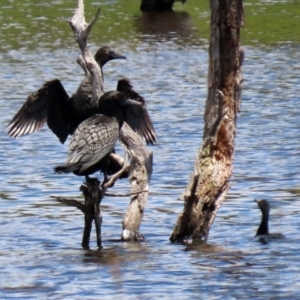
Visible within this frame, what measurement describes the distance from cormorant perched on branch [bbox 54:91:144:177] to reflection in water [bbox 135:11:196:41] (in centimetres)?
1569

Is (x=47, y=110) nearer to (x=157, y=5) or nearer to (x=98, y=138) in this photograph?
(x=98, y=138)

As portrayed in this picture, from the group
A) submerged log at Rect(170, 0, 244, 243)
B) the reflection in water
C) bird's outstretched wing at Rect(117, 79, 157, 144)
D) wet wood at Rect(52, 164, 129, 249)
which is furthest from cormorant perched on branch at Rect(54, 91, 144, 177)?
the reflection in water

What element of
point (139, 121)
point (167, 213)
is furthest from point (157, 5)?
point (139, 121)

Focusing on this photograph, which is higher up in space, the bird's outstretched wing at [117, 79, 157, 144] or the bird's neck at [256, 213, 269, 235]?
the bird's outstretched wing at [117, 79, 157, 144]

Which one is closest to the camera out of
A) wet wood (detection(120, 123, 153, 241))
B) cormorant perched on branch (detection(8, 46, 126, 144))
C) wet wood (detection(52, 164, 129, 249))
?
wet wood (detection(52, 164, 129, 249))

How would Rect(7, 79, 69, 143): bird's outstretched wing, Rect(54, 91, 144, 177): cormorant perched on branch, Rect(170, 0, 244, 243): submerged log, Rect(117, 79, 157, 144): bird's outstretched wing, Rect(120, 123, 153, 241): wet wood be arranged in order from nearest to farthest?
Rect(170, 0, 244, 243): submerged log
Rect(54, 91, 144, 177): cormorant perched on branch
Rect(120, 123, 153, 241): wet wood
Rect(7, 79, 69, 143): bird's outstretched wing
Rect(117, 79, 157, 144): bird's outstretched wing

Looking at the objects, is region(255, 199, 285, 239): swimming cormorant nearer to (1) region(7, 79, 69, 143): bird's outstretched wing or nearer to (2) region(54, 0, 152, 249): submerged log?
(2) region(54, 0, 152, 249): submerged log

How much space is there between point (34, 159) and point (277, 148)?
290cm

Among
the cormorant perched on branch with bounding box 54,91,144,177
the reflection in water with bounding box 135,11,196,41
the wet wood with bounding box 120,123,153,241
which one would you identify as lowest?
the reflection in water with bounding box 135,11,196,41

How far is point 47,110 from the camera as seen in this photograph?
33.1 feet

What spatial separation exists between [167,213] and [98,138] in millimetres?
2051

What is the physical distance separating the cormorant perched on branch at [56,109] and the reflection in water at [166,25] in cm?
1463

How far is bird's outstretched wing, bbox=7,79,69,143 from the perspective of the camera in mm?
9977

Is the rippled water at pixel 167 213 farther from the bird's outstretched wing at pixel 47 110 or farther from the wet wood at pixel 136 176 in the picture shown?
the bird's outstretched wing at pixel 47 110
